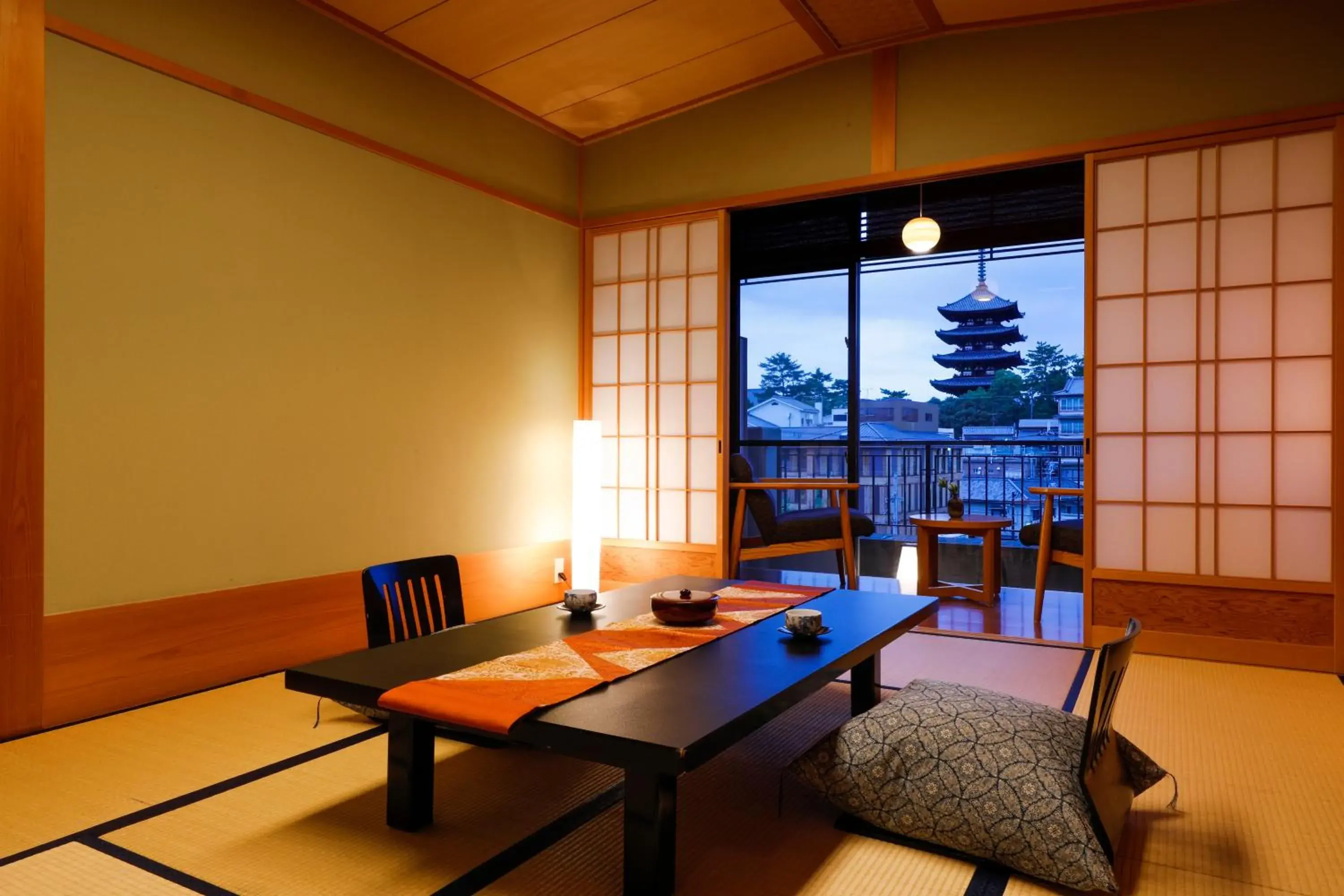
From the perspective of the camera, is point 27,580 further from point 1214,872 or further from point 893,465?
point 893,465

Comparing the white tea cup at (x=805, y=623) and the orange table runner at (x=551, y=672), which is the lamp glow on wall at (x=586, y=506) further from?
the white tea cup at (x=805, y=623)

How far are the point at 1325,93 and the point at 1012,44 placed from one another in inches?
48.1

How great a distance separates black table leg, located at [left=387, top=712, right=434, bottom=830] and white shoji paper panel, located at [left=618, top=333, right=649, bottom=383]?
10.5 ft

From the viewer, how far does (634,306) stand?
4.95 metres

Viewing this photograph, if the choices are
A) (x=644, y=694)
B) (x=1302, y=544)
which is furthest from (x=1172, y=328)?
(x=644, y=694)

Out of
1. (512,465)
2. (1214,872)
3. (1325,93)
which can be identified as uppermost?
(1325,93)

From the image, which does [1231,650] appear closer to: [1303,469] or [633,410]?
[1303,469]

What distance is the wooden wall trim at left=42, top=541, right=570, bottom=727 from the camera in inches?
105

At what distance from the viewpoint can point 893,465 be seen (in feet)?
26.2

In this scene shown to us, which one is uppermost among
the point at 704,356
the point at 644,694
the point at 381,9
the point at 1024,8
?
the point at 1024,8

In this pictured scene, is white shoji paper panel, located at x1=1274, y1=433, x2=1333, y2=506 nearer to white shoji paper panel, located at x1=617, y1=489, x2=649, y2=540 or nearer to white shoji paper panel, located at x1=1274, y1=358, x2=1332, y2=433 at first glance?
white shoji paper panel, located at x1=1274, y1=358, x2=1332, y2=433

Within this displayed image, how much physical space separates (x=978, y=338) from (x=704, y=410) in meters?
5.98

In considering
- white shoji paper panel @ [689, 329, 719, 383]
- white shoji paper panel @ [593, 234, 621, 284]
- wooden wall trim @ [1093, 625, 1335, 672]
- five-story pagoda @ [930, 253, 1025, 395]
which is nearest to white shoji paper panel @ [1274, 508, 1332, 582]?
wooden wall trim @ [1093, 625, 1335, 672]

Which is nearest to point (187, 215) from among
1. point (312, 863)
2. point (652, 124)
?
point (312, 863)
